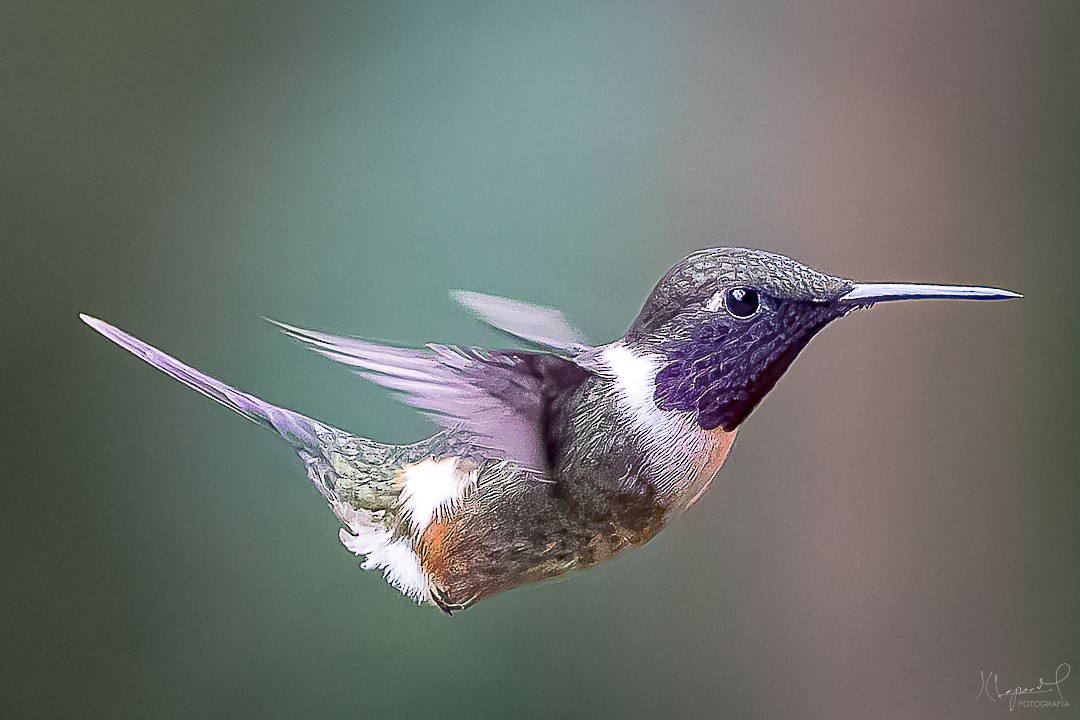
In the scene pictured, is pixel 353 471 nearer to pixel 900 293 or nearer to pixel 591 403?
pixel 591 403

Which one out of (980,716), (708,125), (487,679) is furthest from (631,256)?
(980,716)

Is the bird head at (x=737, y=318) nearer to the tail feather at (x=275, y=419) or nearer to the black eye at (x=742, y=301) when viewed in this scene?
the black eye at (x=742, y=301)

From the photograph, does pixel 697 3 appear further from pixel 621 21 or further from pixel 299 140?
pixel 299 140

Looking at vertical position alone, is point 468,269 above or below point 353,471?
above
